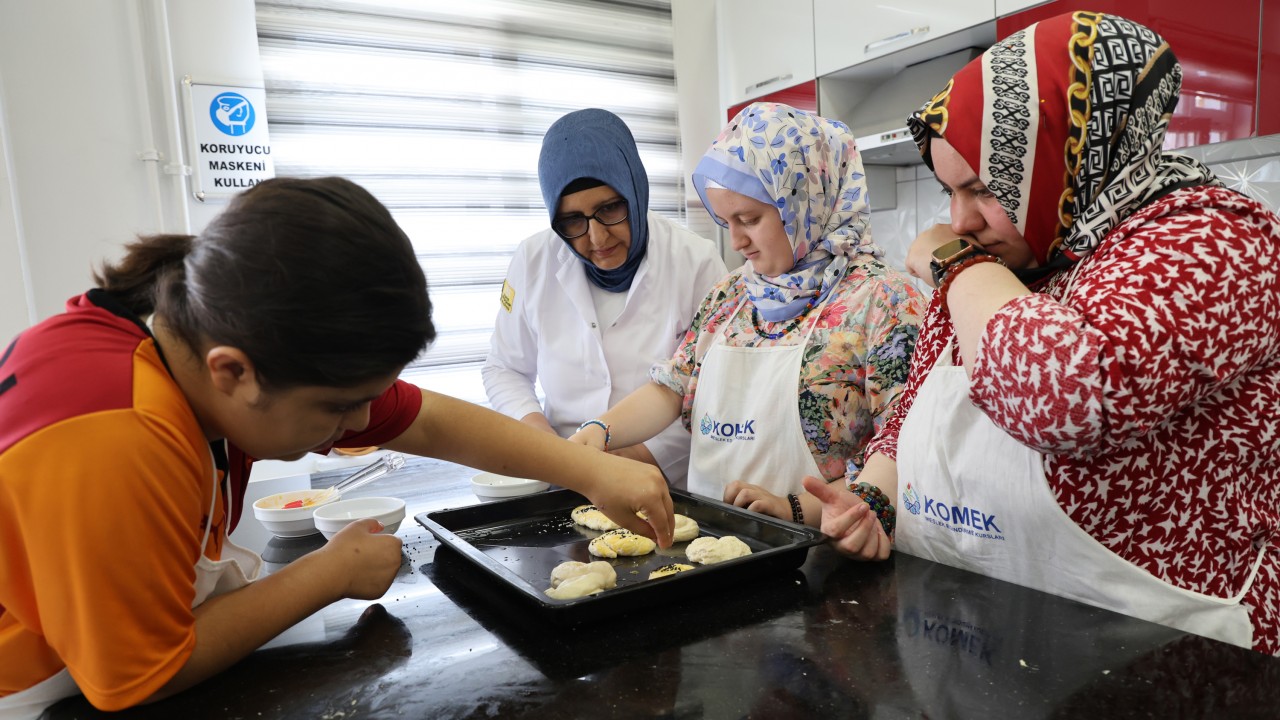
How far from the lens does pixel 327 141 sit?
3.26 m

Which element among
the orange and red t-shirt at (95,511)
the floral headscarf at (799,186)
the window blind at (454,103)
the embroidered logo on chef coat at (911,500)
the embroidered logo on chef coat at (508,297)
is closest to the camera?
the orange and red t-shirt at (95,511)

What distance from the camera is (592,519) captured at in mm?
1357

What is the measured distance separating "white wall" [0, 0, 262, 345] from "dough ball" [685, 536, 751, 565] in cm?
250

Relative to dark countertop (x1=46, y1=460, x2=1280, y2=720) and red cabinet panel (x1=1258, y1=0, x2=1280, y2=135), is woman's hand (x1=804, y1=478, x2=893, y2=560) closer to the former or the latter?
dark countertop (x1=46, y1=460, x2=1280, y2=720)

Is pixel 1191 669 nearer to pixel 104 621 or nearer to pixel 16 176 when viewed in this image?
pixel 104 621

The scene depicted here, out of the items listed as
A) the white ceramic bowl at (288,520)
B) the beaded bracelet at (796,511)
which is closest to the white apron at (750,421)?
the beaded bracelet at (796,511)

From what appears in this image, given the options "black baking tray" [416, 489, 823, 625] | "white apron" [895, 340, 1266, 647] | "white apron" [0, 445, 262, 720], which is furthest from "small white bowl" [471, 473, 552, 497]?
"white apron" [895, 340, 1266, 647]

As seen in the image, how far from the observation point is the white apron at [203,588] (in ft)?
2.56

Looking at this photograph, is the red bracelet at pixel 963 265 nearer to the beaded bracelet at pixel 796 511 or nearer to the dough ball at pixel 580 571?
the beaded bracelet at pixel 796 511

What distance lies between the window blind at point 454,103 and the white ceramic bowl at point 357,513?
76.8 inches

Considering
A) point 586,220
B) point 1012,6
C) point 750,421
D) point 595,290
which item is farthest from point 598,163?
point 1012,6

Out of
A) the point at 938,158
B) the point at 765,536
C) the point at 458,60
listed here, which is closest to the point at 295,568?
the point at 765,536

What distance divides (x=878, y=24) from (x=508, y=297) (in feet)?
6.05

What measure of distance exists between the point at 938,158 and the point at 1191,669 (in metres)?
0.69
